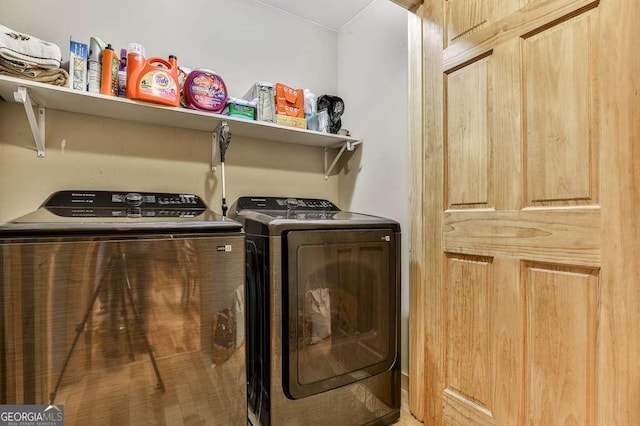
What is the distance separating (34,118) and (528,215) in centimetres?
214

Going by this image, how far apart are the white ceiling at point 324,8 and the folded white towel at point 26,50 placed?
133 centimetres

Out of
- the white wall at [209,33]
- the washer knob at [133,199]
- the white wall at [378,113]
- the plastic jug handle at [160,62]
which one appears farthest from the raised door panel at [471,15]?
the washer knob at [133,199]

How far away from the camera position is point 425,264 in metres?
1.53

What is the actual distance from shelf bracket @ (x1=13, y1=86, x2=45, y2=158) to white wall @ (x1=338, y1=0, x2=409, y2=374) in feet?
5.87

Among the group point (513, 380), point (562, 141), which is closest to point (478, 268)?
point (513, 380)

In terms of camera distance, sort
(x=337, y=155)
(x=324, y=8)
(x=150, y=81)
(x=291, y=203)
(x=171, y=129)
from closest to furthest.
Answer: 1. (x=150, y=81)
2. (x=171, y=129)
3. (x=291, y=203)
4. (x=324, y=8)
5. (x=337, y=155)

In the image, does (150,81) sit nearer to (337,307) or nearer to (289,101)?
(289,101)

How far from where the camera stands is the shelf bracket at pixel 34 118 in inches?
51.4

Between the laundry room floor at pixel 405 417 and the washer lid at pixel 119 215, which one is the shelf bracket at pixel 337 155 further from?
the laundry room floor at pixel 405 417

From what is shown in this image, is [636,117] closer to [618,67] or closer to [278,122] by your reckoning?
[618,67]

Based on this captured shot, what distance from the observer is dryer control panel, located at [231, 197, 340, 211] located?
1917 millimetres

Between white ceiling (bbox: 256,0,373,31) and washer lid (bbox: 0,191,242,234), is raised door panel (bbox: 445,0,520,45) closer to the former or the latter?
white ceiling (bbox: 256,0,373,31)

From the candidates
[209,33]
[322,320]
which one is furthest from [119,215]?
[209,33]

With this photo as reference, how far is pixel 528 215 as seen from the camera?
1125 mm
